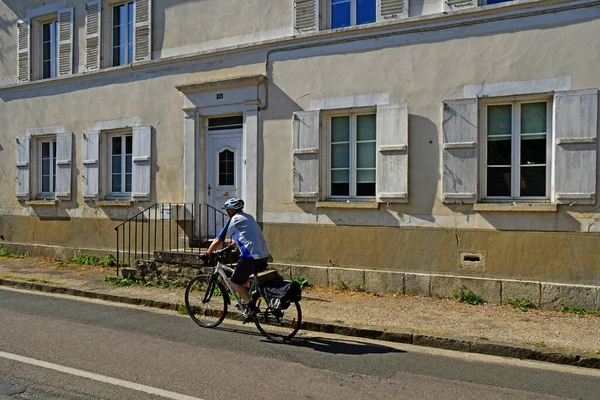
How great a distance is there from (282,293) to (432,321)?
2.29m

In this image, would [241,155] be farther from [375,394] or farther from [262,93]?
[375,394]

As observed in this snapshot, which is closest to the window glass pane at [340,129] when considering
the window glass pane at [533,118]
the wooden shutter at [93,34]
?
the window glass pane at [533,118]

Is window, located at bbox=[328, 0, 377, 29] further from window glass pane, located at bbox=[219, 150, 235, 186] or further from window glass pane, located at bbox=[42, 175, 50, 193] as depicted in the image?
window glass pane, located at bbox=[42, 175, 50, 193]

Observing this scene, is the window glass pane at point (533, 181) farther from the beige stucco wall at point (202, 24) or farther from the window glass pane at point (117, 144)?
the window glass pane at point (117, 144)

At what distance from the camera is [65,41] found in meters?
13.4

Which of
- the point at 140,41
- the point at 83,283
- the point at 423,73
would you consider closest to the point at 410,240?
the point at 423,73

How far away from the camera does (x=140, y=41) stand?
1217 centimetres

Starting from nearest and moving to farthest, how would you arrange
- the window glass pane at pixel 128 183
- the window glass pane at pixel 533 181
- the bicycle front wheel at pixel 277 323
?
the bicycle front wheel at pixel 277 323 < the window glass pane at pixel 533 181 < the window glass pane at pixel 128 183

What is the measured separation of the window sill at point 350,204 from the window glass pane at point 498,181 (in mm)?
1887

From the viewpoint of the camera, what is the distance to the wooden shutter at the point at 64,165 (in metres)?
13.3

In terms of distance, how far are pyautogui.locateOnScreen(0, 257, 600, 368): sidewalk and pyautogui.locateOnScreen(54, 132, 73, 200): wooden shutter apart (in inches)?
126

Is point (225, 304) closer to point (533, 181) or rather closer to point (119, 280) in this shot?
point (119, 280)

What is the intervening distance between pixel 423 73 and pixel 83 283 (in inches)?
290

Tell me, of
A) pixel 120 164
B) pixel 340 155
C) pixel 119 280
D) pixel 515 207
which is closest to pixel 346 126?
pixel 340 155
